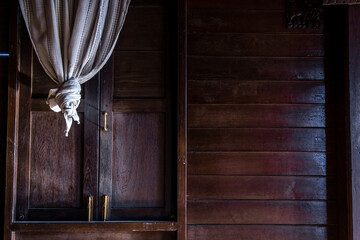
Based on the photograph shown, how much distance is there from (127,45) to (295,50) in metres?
1.08

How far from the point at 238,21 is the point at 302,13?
415 mm

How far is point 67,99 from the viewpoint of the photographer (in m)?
2.01

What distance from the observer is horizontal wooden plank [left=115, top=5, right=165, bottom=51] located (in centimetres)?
225

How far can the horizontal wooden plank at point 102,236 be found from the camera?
2141 mm

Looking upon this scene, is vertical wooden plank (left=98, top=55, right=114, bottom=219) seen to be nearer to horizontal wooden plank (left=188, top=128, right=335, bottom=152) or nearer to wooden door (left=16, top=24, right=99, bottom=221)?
wooden door (left=16, top=24, right=99, bottom=221)

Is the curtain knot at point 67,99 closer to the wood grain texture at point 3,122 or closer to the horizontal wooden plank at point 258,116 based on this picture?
the wood grain texture at point 3,122

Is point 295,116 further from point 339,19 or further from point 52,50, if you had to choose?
point 52,50

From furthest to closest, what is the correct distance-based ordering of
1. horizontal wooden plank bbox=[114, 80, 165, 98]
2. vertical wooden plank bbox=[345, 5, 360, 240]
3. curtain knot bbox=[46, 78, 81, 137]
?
1. horizontal wooden plank bbox=[114, 80, 165, 98]
2. vertical wooden plank bbox=[345, 5, 360, 240]
3. curtain knot bbox=[46, 78, 81, 137]

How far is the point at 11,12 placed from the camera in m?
2.18

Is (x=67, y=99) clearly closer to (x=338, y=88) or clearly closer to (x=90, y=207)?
(x=90, y=207)

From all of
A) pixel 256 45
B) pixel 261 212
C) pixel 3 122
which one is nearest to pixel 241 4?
pixel 256 45

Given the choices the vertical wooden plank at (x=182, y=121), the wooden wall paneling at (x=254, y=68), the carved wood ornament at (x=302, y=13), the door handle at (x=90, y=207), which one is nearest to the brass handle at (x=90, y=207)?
the door handle at (x=90, y=207)

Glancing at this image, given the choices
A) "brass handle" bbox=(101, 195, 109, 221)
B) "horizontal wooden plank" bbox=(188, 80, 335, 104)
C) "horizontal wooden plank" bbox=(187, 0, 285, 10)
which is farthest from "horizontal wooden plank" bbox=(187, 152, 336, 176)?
"horizontal wooden plank" bbox=(187, 0, 285, 10)

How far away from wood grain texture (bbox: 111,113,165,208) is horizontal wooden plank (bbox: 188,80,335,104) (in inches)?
12.0
